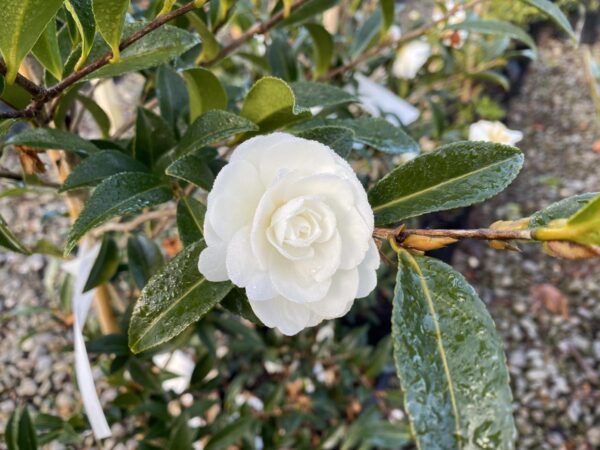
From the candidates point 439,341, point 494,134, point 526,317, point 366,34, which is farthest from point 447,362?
point 526,317

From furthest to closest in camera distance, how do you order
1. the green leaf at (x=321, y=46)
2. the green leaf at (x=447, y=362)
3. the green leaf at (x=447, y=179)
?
the green leaf at (x=321, y=46) < the green leaf at (x=447, y=179) < the green leaf at (x=447, y=362)

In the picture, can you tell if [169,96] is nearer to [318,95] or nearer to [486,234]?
[318,95]

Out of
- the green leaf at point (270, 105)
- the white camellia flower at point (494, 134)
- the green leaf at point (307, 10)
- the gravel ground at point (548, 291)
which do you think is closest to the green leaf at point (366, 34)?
the green leaf at point (307, 10)

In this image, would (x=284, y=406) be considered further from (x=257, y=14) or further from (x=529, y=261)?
(x=529, y=261)

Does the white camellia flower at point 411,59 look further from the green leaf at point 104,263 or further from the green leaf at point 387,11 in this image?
the green leaf at point 104,263

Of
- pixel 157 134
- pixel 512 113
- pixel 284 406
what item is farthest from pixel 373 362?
pixel 512 113

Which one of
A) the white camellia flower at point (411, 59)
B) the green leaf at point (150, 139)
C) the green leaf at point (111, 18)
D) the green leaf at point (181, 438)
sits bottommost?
the green leaf at point (181, 438)

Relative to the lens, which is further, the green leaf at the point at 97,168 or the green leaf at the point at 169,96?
the green leaf at the point at 169,96

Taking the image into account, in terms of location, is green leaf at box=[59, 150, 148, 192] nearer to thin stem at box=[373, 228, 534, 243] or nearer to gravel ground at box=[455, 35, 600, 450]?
thin stem at box=[373, 228, 534, 243]
